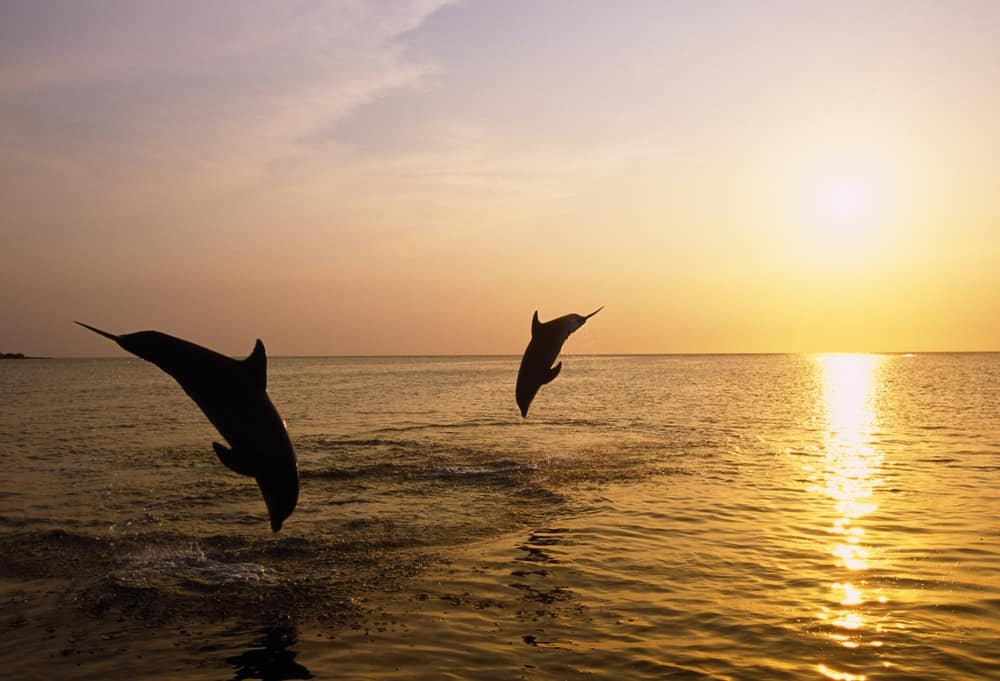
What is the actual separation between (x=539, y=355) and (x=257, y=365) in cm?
573

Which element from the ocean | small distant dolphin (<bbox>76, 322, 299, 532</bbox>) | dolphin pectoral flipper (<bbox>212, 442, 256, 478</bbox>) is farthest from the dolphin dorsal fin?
the ocean

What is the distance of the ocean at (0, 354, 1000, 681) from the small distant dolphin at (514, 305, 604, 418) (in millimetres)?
2346

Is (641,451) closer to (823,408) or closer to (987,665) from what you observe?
(987,665)

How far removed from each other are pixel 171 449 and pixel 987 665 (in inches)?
944

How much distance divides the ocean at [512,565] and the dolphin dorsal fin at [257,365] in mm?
2678

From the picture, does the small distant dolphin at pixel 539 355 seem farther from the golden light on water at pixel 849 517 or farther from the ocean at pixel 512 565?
the golden light on water at pixel 849 517

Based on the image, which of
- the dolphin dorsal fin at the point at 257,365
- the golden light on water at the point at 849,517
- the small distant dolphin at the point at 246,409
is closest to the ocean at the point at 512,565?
the golden light on water at the point at 849,517

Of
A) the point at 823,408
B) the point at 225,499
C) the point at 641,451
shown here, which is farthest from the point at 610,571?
the point at 823,408

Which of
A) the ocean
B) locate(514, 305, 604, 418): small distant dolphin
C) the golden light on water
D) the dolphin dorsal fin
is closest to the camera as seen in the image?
the ocean

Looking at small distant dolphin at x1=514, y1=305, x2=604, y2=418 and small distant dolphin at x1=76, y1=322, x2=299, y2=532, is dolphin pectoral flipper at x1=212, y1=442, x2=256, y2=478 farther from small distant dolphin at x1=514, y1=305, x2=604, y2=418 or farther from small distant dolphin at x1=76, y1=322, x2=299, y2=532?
small distant dolphin at x1=514, y1=305, x2=604, y2=418

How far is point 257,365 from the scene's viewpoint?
885 cm

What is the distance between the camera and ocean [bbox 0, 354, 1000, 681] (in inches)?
327

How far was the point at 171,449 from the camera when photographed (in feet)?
87.7

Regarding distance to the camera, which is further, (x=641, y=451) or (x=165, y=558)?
(x=641, y=451)
